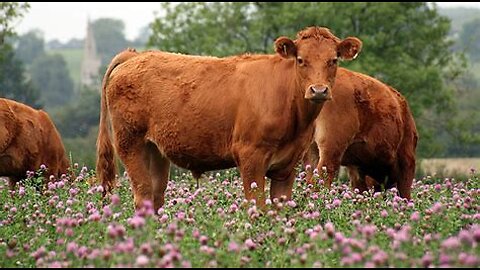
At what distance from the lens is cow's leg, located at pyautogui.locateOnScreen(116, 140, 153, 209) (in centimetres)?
941

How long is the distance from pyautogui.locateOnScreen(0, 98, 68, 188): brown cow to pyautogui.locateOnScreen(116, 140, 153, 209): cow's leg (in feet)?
14.2

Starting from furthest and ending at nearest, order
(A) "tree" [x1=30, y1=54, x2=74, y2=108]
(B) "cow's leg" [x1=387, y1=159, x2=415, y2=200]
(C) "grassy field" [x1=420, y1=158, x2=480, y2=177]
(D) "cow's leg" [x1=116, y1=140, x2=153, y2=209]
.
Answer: (A) "tree" [x1=30, y1=54, x2=74, y2=108]
(C) "grassy field" [x1=420, y1=158, x2=480, y2=177]
(B) "cow's leg" [x1=387, y1=159, x2=415, y2=200]
(D) "cow's leg" [x1=116, y1=140, x2=153, y2=209]

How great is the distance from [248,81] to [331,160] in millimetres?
2255

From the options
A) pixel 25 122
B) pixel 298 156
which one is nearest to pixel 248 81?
pixel 298 156

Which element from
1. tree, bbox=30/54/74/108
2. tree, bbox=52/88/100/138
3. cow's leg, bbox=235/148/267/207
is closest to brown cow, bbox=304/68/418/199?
cow's leg, bbox=235/148/267/207

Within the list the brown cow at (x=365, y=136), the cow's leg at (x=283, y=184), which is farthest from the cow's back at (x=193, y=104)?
the brown cow at (x=365, y=136)

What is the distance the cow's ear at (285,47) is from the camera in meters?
8.66

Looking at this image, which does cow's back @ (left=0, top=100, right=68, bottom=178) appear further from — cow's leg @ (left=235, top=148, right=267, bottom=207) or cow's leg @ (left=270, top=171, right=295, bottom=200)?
cow's leg @ (left=235, top=148, right=267, bottom=207)

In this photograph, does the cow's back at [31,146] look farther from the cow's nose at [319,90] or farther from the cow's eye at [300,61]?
the cow's nose at [319,90]

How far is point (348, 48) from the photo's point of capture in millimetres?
8852

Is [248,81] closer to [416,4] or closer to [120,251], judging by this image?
[120,251]

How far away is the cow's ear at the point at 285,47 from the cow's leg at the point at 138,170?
1.81m

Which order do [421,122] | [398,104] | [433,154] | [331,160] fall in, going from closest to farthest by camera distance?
1. [331,160]
2. [398,104]
3. [433,154]
4. [421,122]

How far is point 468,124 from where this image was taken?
124ft
